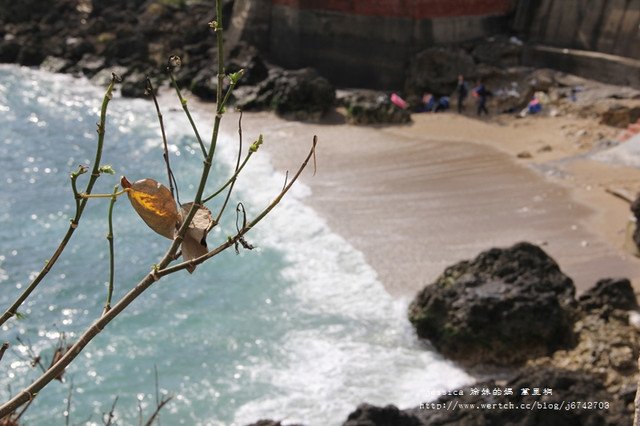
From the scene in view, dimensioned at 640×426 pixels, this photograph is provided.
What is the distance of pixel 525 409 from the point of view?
6027 millimetres

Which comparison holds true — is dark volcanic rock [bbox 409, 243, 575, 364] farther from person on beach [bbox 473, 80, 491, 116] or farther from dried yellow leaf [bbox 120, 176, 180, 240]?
person on beach [bbox 473, 80, 491, 116]

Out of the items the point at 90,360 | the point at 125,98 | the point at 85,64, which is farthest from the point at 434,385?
the point at 85,64

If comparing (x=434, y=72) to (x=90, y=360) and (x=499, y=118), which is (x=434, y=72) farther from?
(x=90, y=360)

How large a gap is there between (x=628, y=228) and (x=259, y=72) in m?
13.5

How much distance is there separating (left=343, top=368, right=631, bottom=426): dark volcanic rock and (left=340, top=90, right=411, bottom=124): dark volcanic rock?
12.7 metres

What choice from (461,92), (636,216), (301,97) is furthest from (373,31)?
(636,216)

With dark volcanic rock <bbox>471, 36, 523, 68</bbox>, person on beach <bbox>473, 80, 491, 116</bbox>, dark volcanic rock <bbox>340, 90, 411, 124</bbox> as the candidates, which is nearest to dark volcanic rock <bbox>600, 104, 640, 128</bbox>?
person on beach <bbox>473, 80, 491, 116</bbox>

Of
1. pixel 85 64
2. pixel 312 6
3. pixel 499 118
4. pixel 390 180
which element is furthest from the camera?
pixel 85 64

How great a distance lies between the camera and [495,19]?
21172 mm

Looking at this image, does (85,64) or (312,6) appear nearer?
(312,6)

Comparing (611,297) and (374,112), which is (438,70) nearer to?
→ (374,112)

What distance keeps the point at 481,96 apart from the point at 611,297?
10088mm

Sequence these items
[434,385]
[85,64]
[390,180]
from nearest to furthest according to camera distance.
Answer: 1. [434,385]
2. [390,180]
3. [85,64]

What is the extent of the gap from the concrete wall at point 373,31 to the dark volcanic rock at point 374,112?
2.23m
